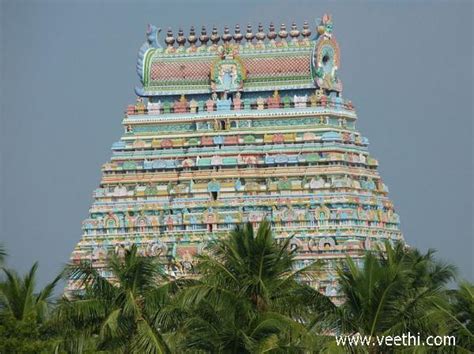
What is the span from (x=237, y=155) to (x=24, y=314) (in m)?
36.7

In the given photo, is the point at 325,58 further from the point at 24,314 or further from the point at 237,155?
the point at 24,314

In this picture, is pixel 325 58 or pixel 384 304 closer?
pixel 384 304

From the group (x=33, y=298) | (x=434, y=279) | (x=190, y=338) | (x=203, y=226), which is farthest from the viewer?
(x=203, y=226)

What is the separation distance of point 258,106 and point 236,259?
124 feet

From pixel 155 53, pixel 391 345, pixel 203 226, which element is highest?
pixel 155 53

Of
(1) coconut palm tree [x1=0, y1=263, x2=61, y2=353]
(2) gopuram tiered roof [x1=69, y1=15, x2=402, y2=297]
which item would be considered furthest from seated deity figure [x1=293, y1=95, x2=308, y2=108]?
(1) coconut palm tree [x1=0, y1=263, x2=61, y2=353]

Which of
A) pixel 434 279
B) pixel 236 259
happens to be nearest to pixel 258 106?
pixel 434 279

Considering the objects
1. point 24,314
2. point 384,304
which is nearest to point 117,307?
point 24,314

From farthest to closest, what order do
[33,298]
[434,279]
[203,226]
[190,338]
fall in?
[203,226]
[434,279]
[33,298]
[190,338]

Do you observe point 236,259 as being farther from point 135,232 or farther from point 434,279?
point 135,232

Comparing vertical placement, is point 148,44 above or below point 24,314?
above

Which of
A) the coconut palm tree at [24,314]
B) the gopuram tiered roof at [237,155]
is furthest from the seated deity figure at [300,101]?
the coconut palm tree at [24,314]

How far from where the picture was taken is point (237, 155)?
294 ft

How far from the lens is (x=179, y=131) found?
91.0 metres
